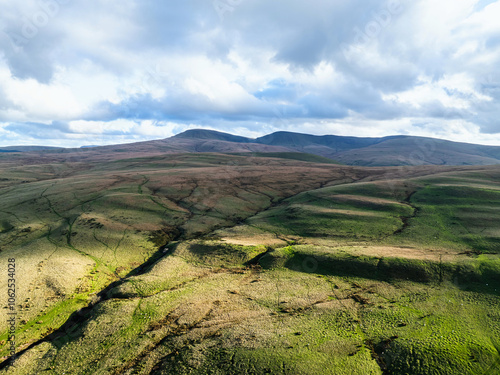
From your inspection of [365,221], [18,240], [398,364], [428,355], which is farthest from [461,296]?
[18,240]

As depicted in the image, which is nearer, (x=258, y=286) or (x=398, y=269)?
(x=258, y=286)

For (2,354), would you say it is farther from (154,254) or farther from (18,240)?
(18,240)

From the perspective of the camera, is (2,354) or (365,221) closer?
(2,354)

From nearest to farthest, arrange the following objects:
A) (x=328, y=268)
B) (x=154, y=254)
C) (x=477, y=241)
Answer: (x=328, y=268) → (x=477, y=241) → (x=154, y=254)

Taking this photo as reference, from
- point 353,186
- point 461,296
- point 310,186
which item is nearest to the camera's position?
point 461,296

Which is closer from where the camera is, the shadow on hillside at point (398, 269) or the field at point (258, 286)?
the field at point (258, 286)

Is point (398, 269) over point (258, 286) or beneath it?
over

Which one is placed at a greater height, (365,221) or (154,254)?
(365,221)

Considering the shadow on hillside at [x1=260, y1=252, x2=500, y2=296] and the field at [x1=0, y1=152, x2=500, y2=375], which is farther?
the shadow on hillside at [x1=260, y1=252, x2=500, y2=296]
